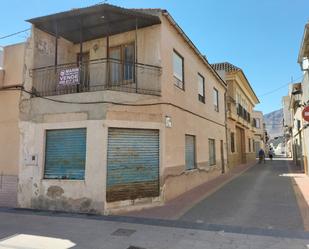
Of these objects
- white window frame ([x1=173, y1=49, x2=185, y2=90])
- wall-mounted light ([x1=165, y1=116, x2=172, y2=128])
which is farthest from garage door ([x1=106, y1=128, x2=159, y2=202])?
white window frame ([x1=173, y1=49, x2=185, y2=90])

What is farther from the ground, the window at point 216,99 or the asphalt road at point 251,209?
the window at point 216,99

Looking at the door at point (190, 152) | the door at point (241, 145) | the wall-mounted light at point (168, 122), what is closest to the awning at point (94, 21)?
the wall-mounted light at point (168, 122)

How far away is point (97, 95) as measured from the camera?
8664mm

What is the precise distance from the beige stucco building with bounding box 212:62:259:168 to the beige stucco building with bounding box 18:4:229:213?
11.8 meters

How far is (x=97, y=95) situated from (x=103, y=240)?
14.1 ft

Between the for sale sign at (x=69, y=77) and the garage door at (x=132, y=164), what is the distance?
6.83 feet

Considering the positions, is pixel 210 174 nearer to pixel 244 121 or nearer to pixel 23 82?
pixel 23 82

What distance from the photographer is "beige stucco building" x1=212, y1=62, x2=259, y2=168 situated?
2219cm

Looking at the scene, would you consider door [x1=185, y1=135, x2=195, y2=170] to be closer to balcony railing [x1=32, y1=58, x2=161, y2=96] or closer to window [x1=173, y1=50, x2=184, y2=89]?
window [x1=173, y1=50, x2=184, y2=89]

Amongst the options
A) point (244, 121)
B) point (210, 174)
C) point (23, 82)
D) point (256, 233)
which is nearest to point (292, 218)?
point (256, 233)

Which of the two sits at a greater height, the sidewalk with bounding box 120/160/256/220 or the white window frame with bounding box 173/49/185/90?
the white window frame with bounding box 173/49/185/90

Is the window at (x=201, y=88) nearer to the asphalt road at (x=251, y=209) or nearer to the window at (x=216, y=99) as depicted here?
the window at (x=216, y=99)

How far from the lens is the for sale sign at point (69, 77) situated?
30.0 feet

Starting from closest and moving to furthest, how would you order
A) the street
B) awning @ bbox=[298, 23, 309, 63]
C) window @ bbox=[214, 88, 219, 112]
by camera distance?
1. the street
2. awning @ bbox=[298, 23, 309, 63]
3. window @ bbox=[214, 88, 219, 112]
